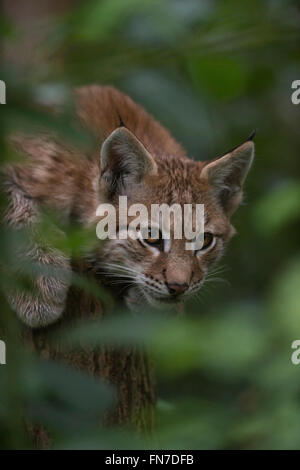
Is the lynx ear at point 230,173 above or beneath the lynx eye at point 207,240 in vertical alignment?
above

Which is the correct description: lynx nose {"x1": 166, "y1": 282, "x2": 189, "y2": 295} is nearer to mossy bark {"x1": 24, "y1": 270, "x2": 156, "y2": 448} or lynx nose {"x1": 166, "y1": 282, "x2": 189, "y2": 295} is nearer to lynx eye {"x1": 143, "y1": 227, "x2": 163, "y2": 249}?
lynx eye {"x1": 143, "y1": 227, "x2": 163, "y2": 249}

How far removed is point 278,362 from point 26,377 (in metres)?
1.25

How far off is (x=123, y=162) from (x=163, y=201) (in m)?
0.28

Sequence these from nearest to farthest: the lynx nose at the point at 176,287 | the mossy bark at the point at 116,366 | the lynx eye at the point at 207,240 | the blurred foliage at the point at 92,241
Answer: the blurred foliage at the point at 92,241, the mossy bark at the point at 116,366, the lynx nose at the point at 176,287, the lynx eye at the point at 207,240

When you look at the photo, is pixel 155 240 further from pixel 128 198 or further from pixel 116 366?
pixel 116 366

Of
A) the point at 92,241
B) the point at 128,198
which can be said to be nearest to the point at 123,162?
the point at 128,198

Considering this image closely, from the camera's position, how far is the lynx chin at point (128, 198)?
4070 millimetres

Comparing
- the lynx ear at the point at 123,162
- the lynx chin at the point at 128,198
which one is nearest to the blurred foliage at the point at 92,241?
the lynx chin at the point at 128,198

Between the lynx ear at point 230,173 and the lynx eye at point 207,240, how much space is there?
29 cm

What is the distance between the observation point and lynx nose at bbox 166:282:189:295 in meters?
4.06

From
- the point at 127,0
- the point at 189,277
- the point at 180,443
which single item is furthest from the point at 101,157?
the point at 180,443

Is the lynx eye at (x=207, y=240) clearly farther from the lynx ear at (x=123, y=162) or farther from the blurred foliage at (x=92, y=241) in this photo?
the blurred foliage at (x=92, y=241)

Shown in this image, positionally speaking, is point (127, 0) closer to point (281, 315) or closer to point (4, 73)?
point (281, 315)

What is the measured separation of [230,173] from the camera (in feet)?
15.2
